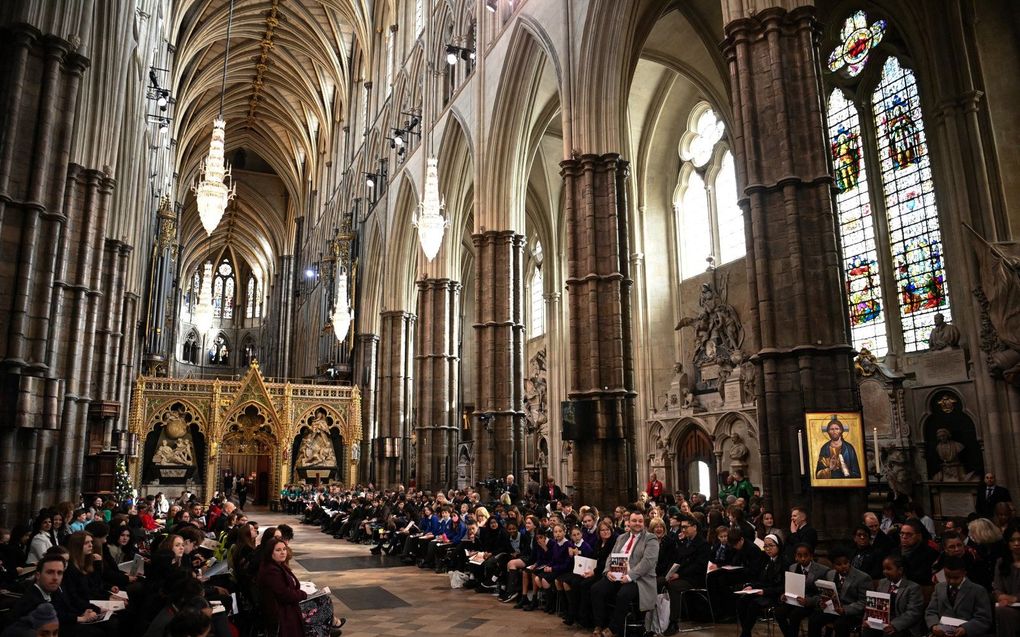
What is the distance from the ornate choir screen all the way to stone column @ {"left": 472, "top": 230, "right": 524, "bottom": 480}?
1082 cm

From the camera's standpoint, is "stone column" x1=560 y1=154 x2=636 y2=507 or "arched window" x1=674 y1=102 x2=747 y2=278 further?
"arched window" x1=674 y1=102 x2=747 y2=278

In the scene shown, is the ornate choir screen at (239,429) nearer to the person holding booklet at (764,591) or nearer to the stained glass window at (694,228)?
the stained glass window at (694,228)

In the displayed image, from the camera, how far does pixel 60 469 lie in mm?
11414

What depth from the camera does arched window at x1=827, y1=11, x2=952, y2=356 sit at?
46.1 ft

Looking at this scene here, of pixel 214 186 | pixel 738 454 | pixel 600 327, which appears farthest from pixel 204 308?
pixel 738 454

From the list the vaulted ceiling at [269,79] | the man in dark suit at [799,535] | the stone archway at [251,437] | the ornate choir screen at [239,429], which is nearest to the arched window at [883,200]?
the man in dark suit at [799,535]

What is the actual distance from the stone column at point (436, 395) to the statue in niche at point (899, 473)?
38.8ft

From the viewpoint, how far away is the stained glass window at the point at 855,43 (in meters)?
15.3

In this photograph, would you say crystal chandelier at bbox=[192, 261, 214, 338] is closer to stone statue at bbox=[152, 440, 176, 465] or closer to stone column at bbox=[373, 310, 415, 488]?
stone statue at bbox=[152, 440, 176, 465]

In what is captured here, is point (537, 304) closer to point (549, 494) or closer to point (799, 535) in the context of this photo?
point (549, 494)

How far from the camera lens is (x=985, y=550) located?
5.86m

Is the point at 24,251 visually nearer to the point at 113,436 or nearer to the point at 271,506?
the point at 113,436

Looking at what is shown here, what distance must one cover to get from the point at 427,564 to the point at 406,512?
2169 millimetres

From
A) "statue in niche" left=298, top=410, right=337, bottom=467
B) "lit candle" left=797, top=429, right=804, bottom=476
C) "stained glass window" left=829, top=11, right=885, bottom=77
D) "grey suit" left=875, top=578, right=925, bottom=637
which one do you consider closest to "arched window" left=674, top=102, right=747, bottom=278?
"stained glass window" left=829, top=11, right=885, bottom=77
